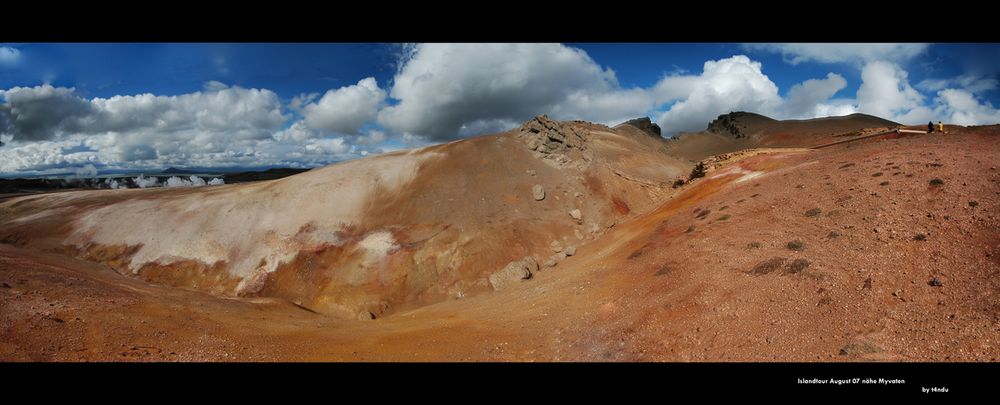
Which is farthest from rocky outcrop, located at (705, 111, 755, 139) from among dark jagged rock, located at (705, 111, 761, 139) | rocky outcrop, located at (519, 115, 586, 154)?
rocky outcrop, located at (519, 115, 586, 154)

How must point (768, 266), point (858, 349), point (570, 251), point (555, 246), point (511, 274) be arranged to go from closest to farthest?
point (858, 349) < point (768, 266) < point (511, 274) < point (570, 251) < point (555, 246)

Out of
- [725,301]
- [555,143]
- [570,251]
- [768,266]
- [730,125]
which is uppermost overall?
[730,125]

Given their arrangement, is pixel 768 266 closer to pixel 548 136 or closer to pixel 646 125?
pixel 548 136

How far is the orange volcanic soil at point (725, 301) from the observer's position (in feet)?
30.2

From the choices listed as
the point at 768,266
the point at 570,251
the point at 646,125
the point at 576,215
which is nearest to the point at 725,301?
the point at 768,266

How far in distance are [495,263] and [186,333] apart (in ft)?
53.7

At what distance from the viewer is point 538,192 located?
32125 mm

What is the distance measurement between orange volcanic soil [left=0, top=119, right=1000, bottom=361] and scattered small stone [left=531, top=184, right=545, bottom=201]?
11863mm

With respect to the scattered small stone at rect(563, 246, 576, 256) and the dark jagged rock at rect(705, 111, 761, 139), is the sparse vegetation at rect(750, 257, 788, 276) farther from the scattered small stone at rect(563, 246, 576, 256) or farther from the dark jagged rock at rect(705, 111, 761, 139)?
the dark jagged rock at rect(705, 111, 761, 139)

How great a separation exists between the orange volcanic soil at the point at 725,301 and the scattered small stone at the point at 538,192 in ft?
38.9

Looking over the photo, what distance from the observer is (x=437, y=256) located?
25.9 m

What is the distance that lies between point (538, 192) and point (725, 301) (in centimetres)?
2125

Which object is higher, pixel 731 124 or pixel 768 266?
pixel 731 124

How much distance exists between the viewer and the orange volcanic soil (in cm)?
922
